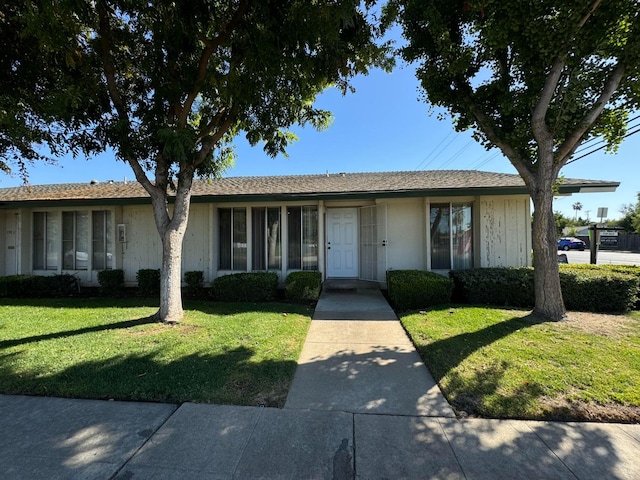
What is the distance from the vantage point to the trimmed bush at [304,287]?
8086 millimetres

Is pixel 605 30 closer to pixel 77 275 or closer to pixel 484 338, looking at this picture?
pixel 484 338

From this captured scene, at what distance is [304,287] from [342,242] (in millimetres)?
2836

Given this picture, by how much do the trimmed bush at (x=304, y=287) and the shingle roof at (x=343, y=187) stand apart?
2422 millimetres

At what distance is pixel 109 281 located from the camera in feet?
30.8

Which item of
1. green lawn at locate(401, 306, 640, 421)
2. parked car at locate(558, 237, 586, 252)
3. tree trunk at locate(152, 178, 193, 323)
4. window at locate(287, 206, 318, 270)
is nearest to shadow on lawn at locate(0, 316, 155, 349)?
tree trunk at locate(152, 178, 193, 323)

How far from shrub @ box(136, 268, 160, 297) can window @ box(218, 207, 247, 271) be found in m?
1.87

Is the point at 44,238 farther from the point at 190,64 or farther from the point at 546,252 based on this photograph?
the point at 546,252

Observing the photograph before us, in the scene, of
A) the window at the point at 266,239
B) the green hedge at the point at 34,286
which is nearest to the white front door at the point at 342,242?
the window at the point at 266,239

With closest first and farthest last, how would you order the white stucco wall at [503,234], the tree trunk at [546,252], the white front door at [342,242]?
the tree trunk at [546,252]
the white stucco wall at [503,234]
the white front door at [342,242]

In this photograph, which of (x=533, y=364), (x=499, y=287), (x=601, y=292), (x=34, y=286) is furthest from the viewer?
(x=34, y=286)

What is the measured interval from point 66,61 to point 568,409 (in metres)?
8.61

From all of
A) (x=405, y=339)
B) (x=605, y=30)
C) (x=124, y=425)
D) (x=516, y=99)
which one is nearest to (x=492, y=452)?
(x=405, y=339)

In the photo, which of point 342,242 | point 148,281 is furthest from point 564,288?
point 148,281

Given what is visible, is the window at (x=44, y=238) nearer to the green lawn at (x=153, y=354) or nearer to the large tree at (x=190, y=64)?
the green lawn at (x=153, y=354)
